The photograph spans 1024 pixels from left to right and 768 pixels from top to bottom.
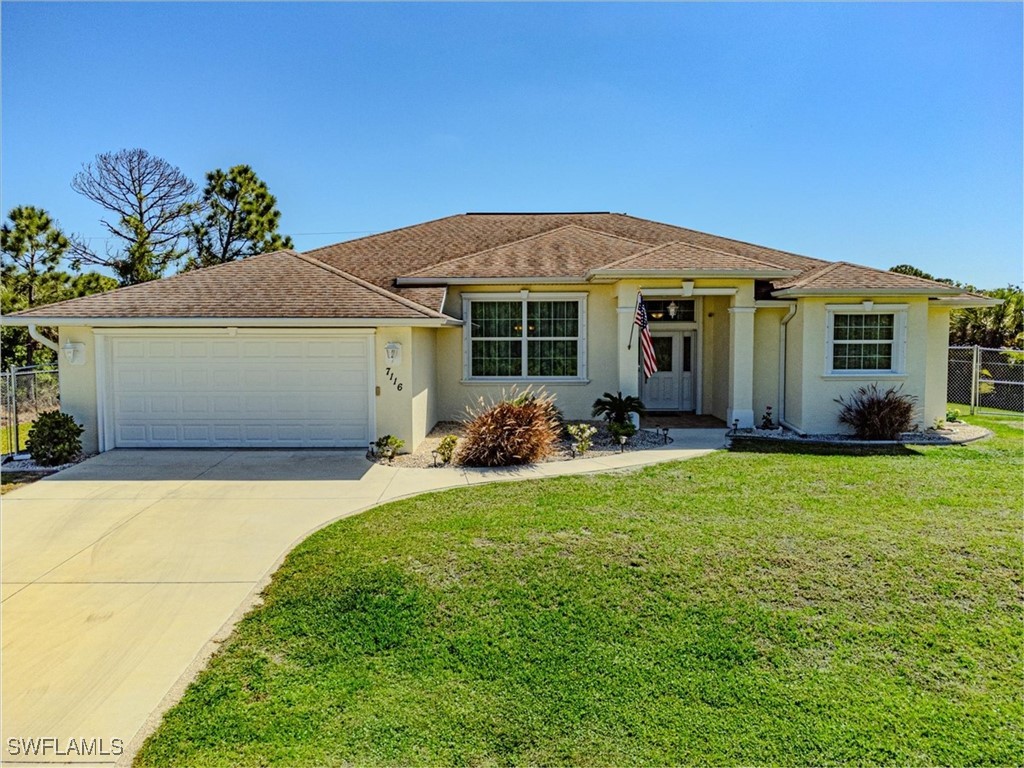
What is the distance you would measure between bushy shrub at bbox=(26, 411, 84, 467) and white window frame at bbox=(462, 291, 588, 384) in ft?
26.8

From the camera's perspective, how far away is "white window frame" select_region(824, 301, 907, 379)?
41.4 feet

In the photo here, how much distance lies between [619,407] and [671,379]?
147 inches

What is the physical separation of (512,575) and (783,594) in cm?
252

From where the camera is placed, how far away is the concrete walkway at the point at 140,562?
12.5ft

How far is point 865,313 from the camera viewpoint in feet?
41.7

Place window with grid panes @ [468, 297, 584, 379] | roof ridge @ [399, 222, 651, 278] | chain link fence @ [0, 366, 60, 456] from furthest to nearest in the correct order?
1. roof ridge @ [399, 222, 651, 278]
2. window with grid panes @ [468, 297, 584, 379]
3. chain link fence @ [0, 366, 60, 456]

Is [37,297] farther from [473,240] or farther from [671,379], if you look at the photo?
[671,379]

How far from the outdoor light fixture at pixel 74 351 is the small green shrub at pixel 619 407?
10877 millimetres

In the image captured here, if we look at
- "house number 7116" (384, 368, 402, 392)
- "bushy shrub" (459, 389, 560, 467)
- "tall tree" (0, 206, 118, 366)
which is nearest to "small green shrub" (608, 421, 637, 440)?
"bushy shrub" (459, 389, 560, 467)

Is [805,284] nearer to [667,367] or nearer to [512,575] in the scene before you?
[667,367]

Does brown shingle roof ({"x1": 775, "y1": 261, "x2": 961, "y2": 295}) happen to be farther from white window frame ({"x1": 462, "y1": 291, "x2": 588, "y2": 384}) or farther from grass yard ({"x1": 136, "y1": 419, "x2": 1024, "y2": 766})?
grass yard ({"x1": 136, "y1": 419, "x2": 1024, "y2": 766})

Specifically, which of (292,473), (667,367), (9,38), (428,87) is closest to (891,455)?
(667,367)

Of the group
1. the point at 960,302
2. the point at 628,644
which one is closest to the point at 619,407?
the point at 628,644

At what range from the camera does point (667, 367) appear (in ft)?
51.9
